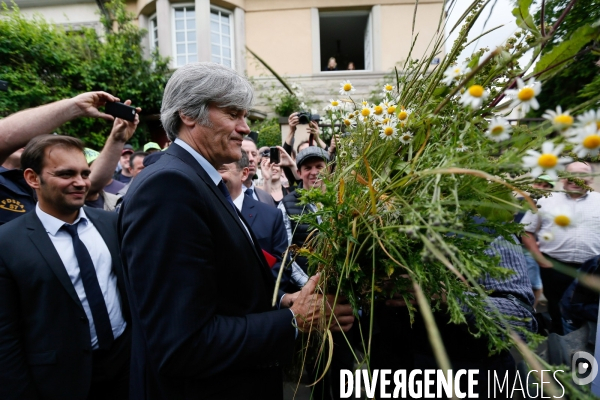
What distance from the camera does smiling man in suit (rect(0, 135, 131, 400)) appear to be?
181 centimetres

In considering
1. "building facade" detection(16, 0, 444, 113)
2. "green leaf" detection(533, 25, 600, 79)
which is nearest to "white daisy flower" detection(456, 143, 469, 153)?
"green leaf" detection(533, 25, 600, 79)

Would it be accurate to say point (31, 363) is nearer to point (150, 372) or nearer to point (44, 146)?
point (150, 372)

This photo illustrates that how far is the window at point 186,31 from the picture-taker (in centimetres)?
1064

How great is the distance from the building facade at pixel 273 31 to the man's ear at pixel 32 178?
A: 8787 millimetres

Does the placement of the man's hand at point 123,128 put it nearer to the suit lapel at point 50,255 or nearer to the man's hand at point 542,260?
the suit lapel at point 50,255

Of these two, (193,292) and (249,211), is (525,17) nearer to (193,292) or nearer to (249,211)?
(193,292)

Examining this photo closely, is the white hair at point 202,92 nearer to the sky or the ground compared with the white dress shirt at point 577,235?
nearer to the sky

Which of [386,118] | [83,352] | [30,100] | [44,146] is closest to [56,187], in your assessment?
[44,146]

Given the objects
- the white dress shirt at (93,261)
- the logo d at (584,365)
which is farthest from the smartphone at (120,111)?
the logo d at (584,365)

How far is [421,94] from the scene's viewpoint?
1.43m

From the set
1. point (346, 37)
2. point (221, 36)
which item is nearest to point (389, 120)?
point (221, 36)

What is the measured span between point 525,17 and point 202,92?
1.06 m

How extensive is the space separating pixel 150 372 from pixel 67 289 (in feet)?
2.71

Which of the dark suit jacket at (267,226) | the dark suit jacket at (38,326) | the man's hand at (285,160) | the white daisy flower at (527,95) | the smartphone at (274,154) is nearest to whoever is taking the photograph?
the white daisy flower at (527,95)
